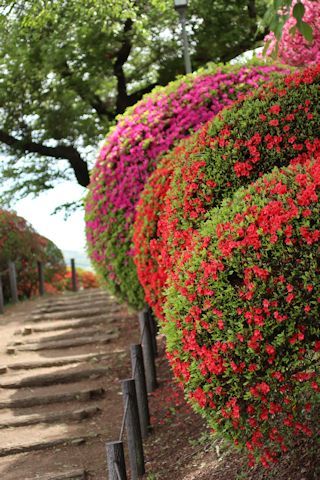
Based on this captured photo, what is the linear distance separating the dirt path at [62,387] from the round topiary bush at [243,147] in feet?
8.38

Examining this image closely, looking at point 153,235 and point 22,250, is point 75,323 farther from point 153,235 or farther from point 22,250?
point 153,235

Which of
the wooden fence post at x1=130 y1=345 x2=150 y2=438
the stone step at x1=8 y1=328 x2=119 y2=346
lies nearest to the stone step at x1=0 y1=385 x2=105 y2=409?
the wooden fence post at x1=130 y1=345 x2=150 y2=438

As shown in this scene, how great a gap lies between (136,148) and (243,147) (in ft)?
10.3

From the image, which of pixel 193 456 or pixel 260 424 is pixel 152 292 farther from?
pixel 260 424

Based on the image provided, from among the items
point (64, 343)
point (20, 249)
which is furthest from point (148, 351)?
point (20, 249)

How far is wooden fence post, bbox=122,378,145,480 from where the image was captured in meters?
5.93

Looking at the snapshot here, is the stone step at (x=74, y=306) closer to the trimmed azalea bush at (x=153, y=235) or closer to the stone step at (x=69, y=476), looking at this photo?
the trimmed azalea bush at (x=153, y=235)

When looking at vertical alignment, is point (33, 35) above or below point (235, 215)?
above

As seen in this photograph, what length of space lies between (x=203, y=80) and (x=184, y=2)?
4.91m

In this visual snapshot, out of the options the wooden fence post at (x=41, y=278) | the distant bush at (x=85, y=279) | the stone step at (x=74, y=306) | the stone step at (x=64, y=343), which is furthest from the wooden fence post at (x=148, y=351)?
the distant bush at (x=85, y=279)

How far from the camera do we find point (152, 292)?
7.31m

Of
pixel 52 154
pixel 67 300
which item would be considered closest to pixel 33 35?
pixel 52 154

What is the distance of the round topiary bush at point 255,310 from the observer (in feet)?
13.3

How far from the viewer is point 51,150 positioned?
1884cm
